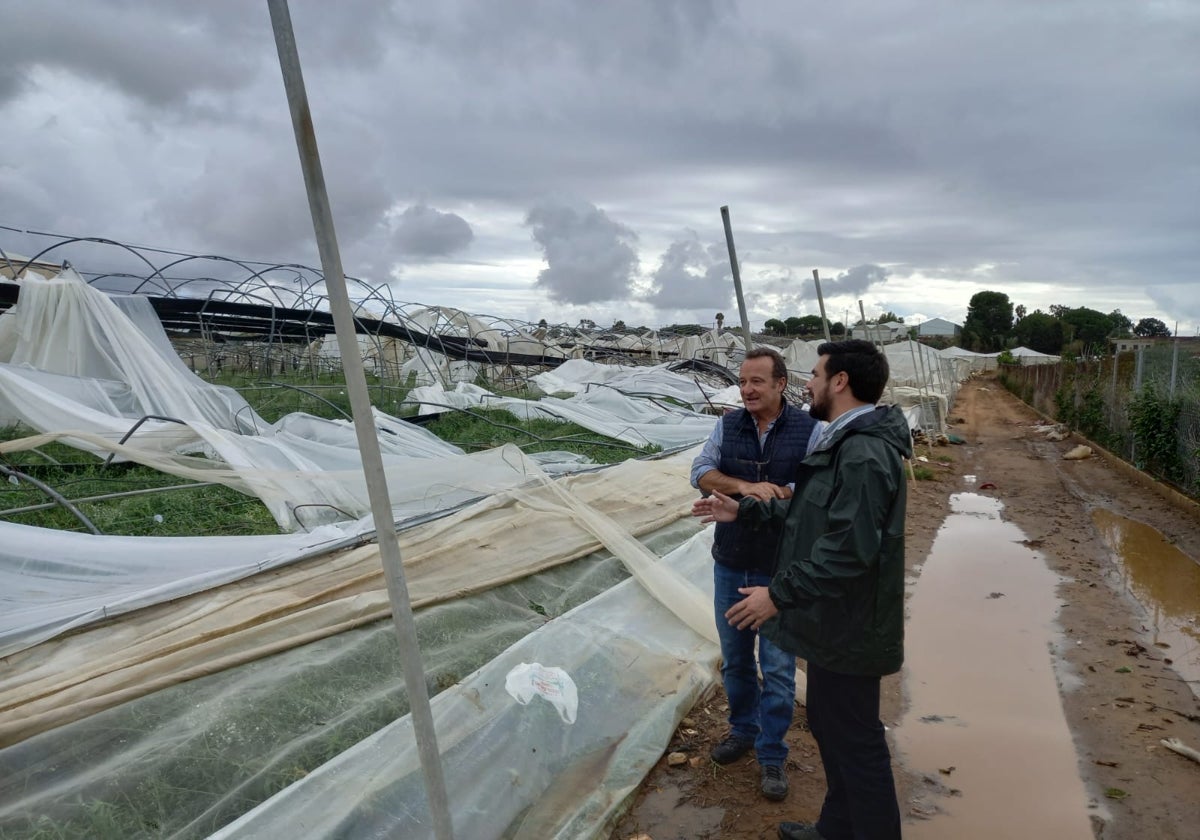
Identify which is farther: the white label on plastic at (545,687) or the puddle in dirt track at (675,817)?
the white label on plastic at (545,687)

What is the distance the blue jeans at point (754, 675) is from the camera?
344 centimetres

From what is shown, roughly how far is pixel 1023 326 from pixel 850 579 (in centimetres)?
8197

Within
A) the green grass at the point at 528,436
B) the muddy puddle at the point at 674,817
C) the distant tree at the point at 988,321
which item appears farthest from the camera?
the distant tree at the point at 988,321

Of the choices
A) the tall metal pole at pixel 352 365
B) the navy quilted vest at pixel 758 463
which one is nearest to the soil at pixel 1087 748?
the navy quilted vest at pixel 758 463

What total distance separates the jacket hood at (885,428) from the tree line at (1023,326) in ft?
224

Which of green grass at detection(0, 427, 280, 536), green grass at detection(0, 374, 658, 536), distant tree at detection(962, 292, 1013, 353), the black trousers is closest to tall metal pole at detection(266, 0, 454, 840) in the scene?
the black trousers

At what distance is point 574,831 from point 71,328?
9.22m

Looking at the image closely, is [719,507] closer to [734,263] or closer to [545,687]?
[545,687]

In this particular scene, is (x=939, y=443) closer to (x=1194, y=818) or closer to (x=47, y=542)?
(x=1194, y=818)

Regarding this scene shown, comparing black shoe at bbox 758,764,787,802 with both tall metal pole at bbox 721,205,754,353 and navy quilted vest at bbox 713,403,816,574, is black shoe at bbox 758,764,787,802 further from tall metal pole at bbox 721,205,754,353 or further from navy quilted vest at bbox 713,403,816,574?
tall metal pole at bbox 721,205,754,353

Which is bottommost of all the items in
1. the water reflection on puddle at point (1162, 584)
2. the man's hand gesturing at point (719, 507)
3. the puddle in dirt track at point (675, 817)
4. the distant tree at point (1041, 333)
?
the distant tree at point (1041, 333)

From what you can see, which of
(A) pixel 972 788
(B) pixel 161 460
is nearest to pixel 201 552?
(B) pixel 161 460

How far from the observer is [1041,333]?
231 feet

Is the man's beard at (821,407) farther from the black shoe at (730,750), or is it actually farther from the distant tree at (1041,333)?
the distant tree at (1041,333)
